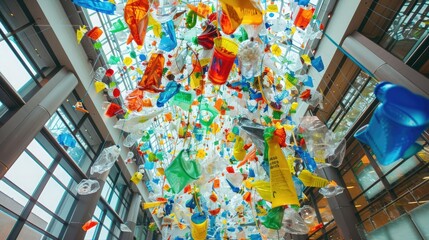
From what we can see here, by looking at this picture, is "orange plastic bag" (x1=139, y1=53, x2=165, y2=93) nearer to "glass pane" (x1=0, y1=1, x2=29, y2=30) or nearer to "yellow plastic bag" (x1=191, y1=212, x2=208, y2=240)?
"yellow plastic bag" (x1=191, y1=212, x2=208, y2=240)

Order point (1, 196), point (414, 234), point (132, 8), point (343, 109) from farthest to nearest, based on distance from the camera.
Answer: point (343, 109), point (1, 196), point (414, 234), point (132, 8)

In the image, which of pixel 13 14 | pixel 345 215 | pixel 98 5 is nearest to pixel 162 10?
pixel 98 5

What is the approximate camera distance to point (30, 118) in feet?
12.2

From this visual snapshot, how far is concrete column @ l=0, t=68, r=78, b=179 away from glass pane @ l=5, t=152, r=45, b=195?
0.57 m

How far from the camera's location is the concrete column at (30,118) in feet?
10.8

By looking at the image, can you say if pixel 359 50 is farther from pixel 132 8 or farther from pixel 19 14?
pixel 19 14

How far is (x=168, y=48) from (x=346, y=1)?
4.10 metres

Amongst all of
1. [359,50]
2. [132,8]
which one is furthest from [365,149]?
[132,8]

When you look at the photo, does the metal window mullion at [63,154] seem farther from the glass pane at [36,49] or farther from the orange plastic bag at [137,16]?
the orange plastic bag at [137,16]

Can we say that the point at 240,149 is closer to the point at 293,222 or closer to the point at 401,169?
the point at 293,222

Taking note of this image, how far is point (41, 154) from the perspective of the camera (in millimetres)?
4441

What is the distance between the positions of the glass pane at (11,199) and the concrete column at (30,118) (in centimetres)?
59

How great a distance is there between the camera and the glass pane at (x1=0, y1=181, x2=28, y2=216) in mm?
3482

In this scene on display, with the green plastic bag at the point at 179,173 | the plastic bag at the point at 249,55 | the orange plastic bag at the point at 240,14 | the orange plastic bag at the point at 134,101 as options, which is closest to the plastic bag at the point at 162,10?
the orange plastic bag at the point at 240,14
